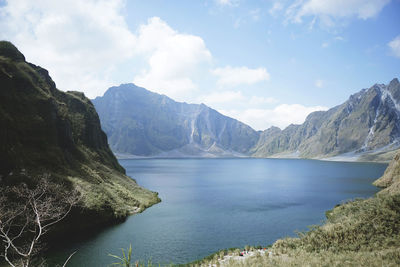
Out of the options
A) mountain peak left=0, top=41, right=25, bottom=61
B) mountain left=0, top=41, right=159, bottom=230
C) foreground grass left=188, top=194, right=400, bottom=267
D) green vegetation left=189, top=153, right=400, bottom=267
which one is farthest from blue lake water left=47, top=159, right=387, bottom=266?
mountain peak left=0, top=41, right=25, bottom=61

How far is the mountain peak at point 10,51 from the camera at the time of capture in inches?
2814

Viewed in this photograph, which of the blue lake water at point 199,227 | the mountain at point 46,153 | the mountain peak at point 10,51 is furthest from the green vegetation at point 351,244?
the mountain peak at point 10,51

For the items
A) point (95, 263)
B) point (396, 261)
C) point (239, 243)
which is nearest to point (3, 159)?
point (95, 263)

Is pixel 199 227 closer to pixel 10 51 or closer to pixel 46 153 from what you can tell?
pixel 46 153

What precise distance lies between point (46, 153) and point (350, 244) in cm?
5698

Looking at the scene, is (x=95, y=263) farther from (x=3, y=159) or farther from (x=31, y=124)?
(x=31, y=124)

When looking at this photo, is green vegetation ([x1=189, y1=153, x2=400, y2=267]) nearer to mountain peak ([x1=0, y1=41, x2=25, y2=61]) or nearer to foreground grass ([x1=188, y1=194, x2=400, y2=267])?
foreground grass ([x1=188, y1=194, x2=400, y2=267])

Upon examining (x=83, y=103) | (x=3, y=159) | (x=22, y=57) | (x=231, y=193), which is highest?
(x=22, y=57)

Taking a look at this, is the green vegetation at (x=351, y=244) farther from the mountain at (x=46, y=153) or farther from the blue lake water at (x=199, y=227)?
the mountain at (x=46, y=153)

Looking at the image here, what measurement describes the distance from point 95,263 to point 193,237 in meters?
16.6

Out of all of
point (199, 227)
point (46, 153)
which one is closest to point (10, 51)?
point (46, 153)

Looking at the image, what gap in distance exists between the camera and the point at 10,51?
73938 mm

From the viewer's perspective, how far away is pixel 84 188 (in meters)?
52.6

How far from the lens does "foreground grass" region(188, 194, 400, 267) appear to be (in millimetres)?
20859
